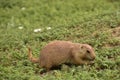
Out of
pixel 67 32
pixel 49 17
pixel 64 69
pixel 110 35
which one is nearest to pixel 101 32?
pixel 110 35

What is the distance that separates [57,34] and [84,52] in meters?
2.38

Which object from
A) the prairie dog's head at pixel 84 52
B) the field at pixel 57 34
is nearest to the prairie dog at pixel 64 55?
the prairie dog's head at pixel 84 52

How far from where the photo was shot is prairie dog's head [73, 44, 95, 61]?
6727 mm

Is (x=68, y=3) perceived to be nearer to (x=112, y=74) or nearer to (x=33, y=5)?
(x=33, y=5)

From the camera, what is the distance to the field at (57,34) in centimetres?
673

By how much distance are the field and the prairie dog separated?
11 centimetres

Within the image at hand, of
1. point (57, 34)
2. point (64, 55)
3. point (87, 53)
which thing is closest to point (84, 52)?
point (87, 53)

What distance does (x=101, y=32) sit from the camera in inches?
336

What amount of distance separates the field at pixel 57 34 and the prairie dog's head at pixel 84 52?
163mm

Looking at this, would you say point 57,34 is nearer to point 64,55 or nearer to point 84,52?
point 64,55

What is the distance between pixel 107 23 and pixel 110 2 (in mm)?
4819

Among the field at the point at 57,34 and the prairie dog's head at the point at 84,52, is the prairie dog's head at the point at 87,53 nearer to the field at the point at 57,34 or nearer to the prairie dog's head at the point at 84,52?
the prairie dog's head at the point at 84,52

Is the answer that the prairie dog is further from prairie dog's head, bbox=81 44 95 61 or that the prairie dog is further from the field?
the field

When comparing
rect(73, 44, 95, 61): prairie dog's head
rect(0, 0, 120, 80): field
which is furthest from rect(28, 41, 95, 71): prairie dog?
rect(0, 0, 120, 80): field
